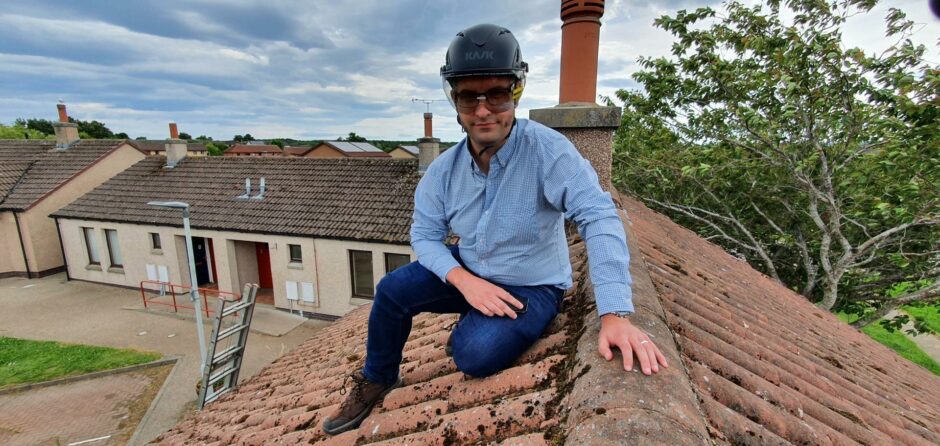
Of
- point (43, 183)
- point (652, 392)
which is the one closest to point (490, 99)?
point (652, 392)

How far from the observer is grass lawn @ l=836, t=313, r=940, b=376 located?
48.5 ft

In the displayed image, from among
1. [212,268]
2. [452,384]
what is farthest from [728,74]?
[212,268]

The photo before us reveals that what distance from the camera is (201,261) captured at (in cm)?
1653

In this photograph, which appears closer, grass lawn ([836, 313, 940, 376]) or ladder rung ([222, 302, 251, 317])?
ladder rung ([222, 302, 251, 317])

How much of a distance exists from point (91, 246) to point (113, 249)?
1.35 m

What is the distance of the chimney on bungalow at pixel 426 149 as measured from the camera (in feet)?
50.5

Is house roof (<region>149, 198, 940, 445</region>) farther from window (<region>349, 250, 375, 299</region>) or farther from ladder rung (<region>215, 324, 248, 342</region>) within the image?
window (<region>349, 250, 375, 299</region>)

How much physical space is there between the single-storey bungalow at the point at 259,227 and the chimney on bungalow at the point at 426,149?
17.8 inches

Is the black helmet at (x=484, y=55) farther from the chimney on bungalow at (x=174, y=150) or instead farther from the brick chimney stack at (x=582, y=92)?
the chimney on bungalow at (x=174, y=150)

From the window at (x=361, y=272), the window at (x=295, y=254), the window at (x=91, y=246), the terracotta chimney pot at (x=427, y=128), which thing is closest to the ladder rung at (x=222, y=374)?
the window at (x=361, y=272)

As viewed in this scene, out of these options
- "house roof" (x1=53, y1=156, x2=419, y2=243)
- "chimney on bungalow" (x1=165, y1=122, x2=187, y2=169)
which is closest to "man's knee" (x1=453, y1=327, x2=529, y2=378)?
"house roof" (x1=53, y1=156, x2=419, y2=243)

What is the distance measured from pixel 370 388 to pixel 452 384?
0.46 meters

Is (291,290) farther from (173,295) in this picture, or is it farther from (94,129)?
A: (94,129)

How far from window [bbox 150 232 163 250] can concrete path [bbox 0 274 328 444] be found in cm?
201
